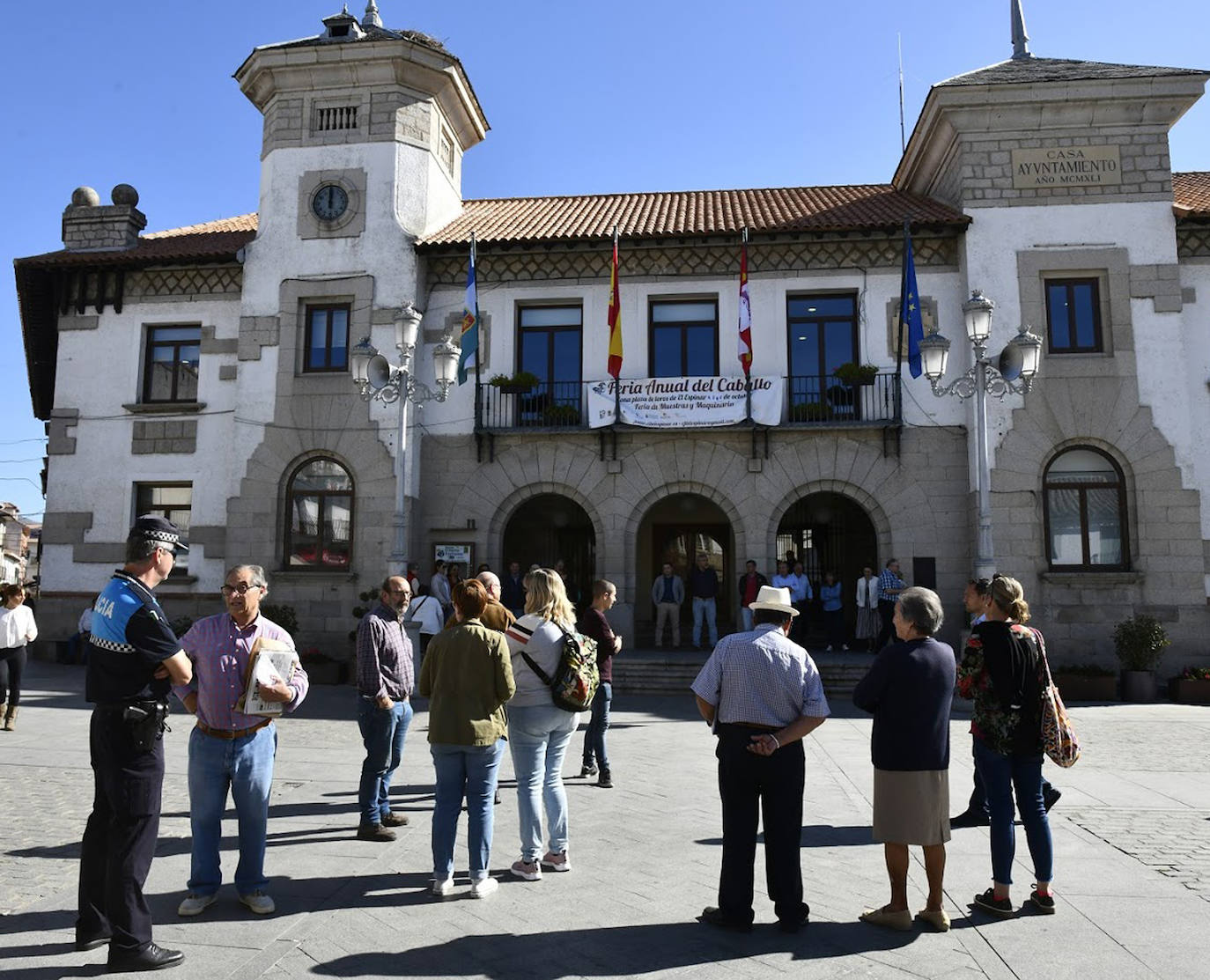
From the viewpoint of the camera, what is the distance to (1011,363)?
1417 centimetres

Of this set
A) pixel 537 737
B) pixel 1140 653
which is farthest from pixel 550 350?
pixel 537 737

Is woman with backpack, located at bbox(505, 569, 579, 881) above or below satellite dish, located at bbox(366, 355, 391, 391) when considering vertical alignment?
below

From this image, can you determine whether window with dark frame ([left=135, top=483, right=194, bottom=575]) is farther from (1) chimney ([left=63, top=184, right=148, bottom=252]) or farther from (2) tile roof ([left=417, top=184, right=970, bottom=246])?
(2) tile roof ([left=417, top=184, right=970, bottom=246])

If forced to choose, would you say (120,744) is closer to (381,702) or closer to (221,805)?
(221,805)

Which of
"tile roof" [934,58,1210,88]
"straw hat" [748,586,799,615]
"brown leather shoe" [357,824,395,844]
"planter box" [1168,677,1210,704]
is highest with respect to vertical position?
"tile roof" [934,58,1210,88]

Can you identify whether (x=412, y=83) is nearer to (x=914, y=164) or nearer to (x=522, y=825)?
(x=914, y=164)

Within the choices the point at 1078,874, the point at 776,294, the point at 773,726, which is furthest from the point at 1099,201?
the point at 773,726

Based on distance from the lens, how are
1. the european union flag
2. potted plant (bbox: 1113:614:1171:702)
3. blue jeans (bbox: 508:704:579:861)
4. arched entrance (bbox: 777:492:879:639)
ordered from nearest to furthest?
blue jeans (bbox: 508:704:579:861), potted plant (bbox: 1113:614:1171:702), the european union flag, arched entrance (bbox: 777:492:879:639)

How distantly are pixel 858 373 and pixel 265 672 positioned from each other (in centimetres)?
1460

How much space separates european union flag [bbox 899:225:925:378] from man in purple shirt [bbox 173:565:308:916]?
13470 millimetres

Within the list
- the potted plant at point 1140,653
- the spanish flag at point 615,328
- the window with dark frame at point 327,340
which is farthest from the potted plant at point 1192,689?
the window with dark frame at point 327,340

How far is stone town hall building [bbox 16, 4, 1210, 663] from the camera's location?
1695 centimetres

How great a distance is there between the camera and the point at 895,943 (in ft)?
15.0

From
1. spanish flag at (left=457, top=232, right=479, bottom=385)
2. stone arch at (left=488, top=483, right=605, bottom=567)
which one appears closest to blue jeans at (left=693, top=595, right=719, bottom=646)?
stone arch at (left=488, top=483, right=605, bottom=567)
